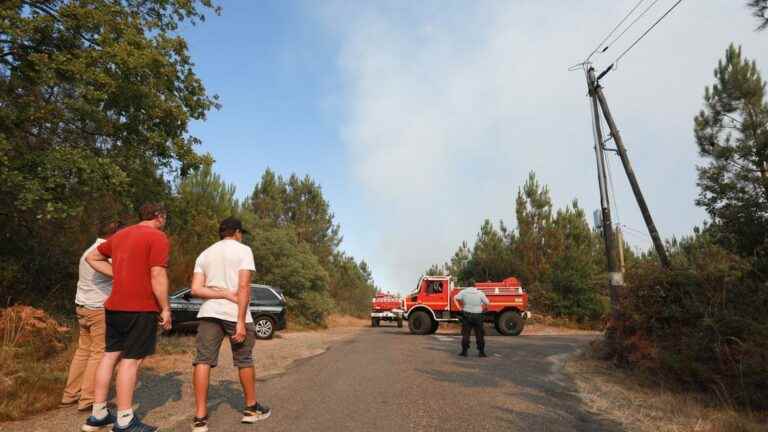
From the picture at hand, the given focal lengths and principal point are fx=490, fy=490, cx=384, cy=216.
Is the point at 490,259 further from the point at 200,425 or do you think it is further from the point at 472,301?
the point at 200,425

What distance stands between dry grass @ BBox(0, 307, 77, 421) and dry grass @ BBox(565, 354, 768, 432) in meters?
5.65

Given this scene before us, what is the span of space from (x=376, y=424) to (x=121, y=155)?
1015 centimetres

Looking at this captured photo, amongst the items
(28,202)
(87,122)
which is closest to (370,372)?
(28,202)

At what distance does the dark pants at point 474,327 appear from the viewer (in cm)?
1038

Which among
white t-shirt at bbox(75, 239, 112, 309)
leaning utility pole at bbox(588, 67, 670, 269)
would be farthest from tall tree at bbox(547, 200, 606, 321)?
white t-shirt at bbox(75, 239, 112, 309)

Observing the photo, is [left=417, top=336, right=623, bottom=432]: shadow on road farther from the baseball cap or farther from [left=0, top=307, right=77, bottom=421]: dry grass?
[left=0, top=307, right=77, bottom=421]: dry grass

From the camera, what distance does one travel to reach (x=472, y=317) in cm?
1062

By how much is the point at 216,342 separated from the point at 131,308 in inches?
29.4

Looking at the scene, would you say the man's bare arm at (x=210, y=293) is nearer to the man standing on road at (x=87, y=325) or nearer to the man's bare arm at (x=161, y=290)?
the man's bare arm at (x=161, y=290)

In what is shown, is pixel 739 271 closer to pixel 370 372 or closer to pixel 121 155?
pixel 370 372

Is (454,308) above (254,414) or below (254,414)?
above

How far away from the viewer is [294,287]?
79.6ft

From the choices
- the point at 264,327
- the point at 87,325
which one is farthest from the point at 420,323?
the point at 87,325

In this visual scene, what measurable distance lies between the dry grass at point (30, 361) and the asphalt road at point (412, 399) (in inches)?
63.3
